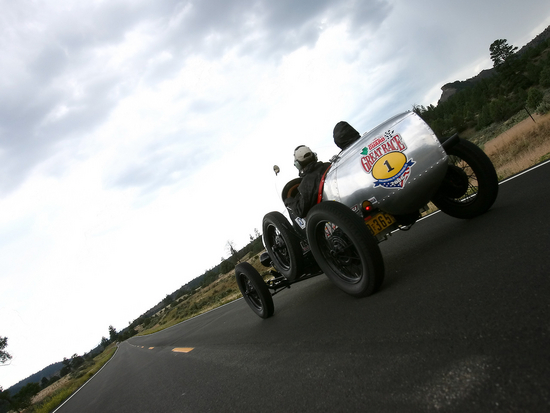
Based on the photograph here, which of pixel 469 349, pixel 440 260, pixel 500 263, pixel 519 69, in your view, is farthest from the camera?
pixel 519 69

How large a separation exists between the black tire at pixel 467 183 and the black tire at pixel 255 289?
9.19 feet

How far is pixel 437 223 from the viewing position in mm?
5406

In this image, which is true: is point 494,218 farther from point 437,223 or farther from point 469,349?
point 469,349

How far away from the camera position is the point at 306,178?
4.18 meters

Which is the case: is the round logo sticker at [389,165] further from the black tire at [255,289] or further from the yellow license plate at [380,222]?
the black tire at [255,289]

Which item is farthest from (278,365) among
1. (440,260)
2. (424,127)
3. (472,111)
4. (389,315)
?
(472,111)

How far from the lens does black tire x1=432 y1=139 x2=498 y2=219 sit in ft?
12.4

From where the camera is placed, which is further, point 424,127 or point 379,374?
point 424,127

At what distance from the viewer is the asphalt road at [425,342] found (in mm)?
1602

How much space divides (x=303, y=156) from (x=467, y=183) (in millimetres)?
2001

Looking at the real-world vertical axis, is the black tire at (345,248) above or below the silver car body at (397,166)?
below

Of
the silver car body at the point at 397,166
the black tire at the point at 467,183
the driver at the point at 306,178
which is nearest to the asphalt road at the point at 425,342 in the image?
the black tire at the point at 467,183

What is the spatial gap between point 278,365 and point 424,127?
2.70 m

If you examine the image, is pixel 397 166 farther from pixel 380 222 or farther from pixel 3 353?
pixel 3 353
